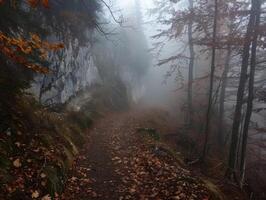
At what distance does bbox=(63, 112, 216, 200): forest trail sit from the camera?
7.09 m

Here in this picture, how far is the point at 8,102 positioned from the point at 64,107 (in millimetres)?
6264

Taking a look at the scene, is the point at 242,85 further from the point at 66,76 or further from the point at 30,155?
the point at 30,155

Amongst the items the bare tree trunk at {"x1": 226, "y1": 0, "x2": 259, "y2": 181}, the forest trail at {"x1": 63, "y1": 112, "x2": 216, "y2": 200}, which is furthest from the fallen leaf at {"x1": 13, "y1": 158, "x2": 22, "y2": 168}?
the bare tree trunk at {"x1": 226, "y1": 0, "x2": 259, "y2": 181}

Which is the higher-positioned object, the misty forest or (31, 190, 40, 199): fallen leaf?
the misty forest

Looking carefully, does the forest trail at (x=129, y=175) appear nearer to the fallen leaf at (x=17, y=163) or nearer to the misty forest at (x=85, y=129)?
the misty forest at (x=85, y=129)

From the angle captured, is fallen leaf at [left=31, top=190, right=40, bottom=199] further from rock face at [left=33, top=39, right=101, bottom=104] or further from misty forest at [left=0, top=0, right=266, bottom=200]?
rock face at [left=33, top=39, right=101, bottom=104]

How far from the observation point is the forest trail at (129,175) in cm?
709

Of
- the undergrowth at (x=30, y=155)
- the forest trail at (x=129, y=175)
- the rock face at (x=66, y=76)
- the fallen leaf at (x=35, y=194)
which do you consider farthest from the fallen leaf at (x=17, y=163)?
the rock face at (x=66, y=76)

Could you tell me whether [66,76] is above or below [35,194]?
above

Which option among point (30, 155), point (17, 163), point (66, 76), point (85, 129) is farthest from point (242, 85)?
point (17, 163)

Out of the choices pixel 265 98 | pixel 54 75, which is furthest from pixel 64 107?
pixel 265 98

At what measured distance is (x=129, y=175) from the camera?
8273mm

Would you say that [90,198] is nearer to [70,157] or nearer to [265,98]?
[70,157]

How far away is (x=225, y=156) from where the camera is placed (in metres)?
18.5
